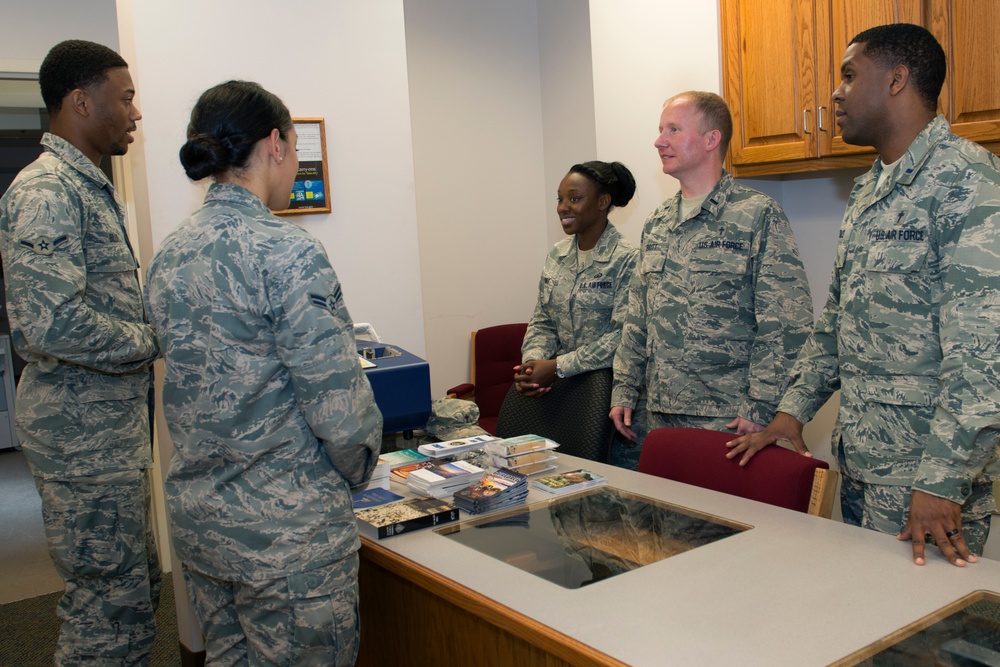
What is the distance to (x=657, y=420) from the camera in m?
2.76

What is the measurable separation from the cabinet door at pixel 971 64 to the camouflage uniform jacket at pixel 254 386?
211 centimetres

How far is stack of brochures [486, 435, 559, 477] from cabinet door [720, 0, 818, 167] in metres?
1.52

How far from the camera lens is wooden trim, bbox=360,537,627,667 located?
128cm

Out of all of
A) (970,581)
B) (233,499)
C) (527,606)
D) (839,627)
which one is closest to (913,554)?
(970,581)

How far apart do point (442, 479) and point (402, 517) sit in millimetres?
224

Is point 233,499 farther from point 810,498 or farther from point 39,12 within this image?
point 39,12

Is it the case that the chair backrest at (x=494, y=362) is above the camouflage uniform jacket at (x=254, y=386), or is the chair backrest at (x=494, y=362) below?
below

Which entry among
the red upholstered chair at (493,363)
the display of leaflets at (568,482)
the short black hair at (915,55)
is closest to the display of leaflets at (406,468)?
the display of leaflets at (568,482)

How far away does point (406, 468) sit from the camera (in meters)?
2.33

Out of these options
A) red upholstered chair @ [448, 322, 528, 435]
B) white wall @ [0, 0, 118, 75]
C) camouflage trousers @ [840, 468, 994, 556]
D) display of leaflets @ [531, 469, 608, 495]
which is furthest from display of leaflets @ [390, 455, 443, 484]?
white wall @ [0, 0, 118, 75]

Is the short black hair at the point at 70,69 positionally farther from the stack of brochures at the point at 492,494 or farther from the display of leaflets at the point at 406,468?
the stack of brochures at the point at 492,494

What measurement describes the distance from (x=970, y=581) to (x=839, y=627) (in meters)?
0.31

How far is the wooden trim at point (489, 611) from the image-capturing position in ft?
4.19

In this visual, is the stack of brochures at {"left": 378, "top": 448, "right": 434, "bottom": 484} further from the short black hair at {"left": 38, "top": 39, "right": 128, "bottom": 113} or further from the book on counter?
the short black hair at {"left": 38, "top": 39, "right": 128, "bottom": 113}
